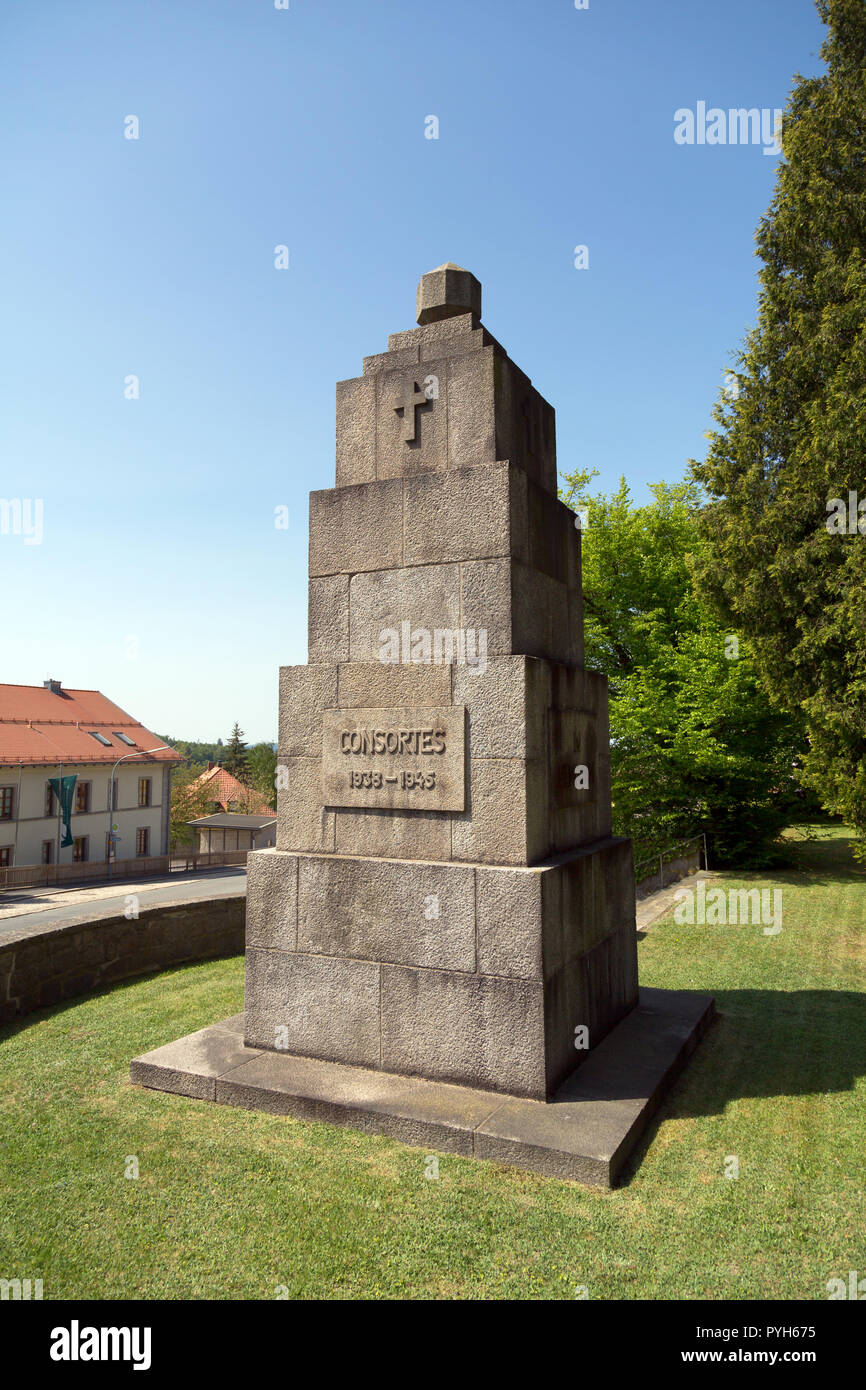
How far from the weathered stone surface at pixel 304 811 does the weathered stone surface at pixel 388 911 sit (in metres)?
0.23

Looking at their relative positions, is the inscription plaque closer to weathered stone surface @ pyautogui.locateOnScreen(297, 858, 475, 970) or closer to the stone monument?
the stone monument

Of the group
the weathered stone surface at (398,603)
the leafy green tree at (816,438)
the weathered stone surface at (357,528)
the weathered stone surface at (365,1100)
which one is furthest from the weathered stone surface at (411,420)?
the leafy green tree at (816,438)

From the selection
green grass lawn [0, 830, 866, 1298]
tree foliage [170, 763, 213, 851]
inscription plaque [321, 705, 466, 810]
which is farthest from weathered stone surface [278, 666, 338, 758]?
tree foliage [170, 763, 213, 851]

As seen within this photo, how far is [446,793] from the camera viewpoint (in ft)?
20.4

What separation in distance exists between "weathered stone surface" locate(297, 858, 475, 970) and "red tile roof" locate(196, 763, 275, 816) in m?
67.8

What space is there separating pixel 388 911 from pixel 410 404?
4505 mm

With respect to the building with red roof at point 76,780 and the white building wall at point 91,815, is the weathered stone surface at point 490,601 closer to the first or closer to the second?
the building with red roof at point 76,780

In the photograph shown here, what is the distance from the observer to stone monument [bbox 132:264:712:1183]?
5.70 m

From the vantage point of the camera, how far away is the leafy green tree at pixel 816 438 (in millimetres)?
12211

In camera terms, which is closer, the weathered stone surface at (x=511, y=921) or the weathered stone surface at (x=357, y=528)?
the weathered stone surface at (x=511, y=921)

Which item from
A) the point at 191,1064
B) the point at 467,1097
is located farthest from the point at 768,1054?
the point at 191,1064

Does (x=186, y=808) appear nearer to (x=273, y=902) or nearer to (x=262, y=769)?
(x=262, y=769)

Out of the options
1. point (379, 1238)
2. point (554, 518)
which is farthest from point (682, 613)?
point (379, 1238)

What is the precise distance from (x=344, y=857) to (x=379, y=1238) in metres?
2.88
